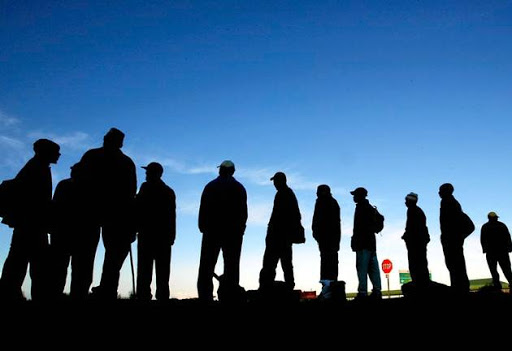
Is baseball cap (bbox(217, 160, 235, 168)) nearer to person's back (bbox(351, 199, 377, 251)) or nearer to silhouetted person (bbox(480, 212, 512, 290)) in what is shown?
person's back (bbox(351, 199, 377, 251))

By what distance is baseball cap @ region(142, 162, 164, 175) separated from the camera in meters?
7.15

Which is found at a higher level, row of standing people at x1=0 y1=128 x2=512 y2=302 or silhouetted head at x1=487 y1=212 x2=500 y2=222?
silhouetted head at x1=487 y1=212 x2=500 y2=222

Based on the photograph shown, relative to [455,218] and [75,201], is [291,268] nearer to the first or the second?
[455,218]

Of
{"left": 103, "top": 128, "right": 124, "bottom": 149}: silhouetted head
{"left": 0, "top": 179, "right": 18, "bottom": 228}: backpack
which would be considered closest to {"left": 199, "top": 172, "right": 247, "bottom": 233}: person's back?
{"left": 103, "top": 128, "right": 124, "bottom": 149}: silhouetted head

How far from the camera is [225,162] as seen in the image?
698 cm

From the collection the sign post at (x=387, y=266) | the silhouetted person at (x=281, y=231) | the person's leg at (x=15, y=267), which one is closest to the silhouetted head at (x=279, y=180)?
the silhouetted person at (x=281, y=231)

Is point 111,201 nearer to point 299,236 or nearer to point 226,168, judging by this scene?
point 226,168

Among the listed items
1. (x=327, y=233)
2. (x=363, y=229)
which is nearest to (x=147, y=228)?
(x=327, y=233)

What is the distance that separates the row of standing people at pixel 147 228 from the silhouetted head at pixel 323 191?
0.8 inches

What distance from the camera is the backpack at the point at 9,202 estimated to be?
5789 millimetres

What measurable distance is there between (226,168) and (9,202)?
3192mm

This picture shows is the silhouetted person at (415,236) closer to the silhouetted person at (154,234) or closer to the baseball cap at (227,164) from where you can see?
the baseball cap at (227,164)

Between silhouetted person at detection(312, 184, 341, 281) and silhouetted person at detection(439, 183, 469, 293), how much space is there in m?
2.35

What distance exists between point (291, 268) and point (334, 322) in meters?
4.05
